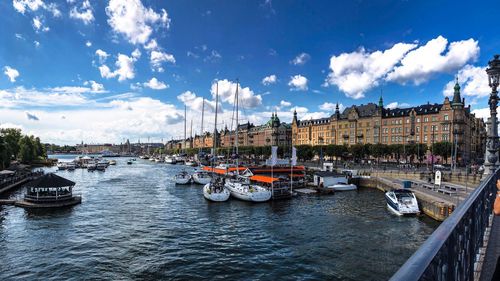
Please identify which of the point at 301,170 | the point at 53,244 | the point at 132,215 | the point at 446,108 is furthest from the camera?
the point at 446,108

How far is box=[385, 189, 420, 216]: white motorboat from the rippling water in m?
1.27

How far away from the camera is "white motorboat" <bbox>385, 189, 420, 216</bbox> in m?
40.5

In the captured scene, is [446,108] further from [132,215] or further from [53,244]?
[53,244]

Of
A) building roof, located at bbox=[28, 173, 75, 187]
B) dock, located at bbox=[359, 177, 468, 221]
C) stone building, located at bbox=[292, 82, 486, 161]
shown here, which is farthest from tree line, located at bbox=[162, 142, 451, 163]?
dock, located at bbox=[359, 177, 468, 221]

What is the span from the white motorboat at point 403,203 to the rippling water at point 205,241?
127 cm

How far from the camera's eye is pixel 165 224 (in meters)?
34.9

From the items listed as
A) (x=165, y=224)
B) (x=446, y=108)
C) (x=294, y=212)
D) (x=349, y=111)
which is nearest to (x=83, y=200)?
(x=165, y=224)

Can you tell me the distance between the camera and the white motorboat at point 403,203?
133ft

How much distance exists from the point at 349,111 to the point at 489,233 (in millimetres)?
144210

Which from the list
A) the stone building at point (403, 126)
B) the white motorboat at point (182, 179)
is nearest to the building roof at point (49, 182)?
the white motorboat at point (182, 179)

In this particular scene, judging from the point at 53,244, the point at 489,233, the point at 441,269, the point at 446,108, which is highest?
the point at 446,108

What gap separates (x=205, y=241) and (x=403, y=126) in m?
113

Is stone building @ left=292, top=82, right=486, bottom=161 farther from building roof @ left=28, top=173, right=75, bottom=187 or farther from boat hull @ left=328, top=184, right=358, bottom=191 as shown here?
building roof @ left=28, top=173, right=75, bottom=187

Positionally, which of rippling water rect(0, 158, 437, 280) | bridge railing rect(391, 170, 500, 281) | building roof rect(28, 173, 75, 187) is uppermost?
bridge railing rect(391, 170, 500, 281)
